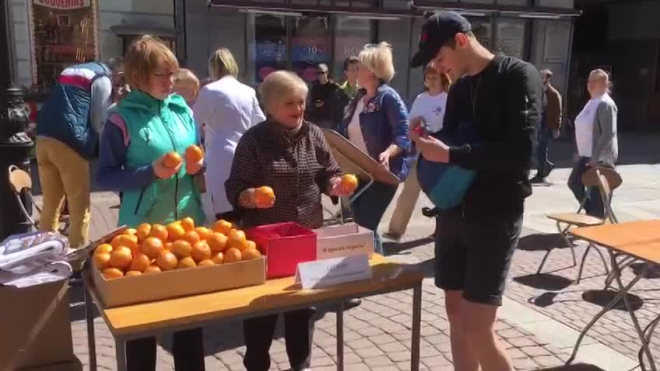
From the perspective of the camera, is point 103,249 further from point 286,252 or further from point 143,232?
point 286,252

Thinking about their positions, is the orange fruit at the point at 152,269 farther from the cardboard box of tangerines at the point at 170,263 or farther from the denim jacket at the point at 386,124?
the denim jacket at the point at 386,124

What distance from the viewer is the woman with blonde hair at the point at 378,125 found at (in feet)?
14.0

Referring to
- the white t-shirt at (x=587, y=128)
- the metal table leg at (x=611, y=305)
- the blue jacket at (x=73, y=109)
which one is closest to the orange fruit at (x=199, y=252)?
the metal table leg at (x=611, y=305)

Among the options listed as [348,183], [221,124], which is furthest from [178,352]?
[221,124]

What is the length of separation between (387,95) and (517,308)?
5.76 ft

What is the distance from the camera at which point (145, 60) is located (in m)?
2.67

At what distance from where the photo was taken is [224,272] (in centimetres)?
224

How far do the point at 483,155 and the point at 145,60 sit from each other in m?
1.44

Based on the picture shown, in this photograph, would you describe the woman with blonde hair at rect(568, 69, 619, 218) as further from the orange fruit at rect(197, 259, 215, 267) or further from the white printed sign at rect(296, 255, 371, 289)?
the orange fruit at rect(197, 259, 215, 267)

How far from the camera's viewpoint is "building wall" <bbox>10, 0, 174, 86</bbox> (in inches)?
388

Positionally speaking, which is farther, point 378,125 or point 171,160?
point 378,125

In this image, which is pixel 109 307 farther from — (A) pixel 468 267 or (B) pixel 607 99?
(B) pixel 607 99

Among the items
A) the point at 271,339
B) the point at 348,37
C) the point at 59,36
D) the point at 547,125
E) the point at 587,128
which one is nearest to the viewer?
the point at 271,339

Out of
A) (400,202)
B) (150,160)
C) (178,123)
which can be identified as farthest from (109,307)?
(400,202)
